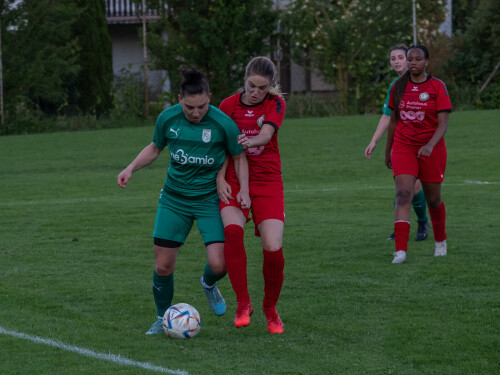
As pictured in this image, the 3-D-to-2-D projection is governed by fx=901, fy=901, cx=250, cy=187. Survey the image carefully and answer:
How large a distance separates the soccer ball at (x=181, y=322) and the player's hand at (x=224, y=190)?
0.74 metres

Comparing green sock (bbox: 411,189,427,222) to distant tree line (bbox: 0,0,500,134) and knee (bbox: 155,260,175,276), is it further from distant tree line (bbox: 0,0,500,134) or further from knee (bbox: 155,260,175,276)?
distant tree line (bbox: 0,0,500,134)

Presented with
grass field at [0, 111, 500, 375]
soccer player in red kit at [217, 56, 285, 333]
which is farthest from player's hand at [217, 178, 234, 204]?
grass field at [0, 111, 500, 375]

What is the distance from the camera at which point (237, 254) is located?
5766 millimetres

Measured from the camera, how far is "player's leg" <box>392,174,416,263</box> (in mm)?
8133

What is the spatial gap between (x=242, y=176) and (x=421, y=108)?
2.81 metres

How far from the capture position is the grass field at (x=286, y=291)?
515 centimetres

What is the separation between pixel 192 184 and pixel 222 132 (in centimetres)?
40

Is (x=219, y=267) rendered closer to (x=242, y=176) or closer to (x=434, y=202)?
(x=242, y=176)

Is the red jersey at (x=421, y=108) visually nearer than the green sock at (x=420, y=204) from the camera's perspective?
Answer: Yes

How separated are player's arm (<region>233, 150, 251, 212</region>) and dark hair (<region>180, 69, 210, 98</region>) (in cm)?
50

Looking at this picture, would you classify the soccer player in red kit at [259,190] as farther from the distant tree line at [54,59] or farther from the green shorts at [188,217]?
the distant tree line at [54,59]

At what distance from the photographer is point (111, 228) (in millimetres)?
10672


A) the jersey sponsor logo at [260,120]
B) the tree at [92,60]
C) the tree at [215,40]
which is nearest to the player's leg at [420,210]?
the jersey sponsor logo at [260,120]

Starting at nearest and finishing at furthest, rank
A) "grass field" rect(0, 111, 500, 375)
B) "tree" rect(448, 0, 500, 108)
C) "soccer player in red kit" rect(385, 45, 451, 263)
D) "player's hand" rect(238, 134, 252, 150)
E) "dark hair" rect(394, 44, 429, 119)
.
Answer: "grass field" rect(0, 111, 500, 375), "player's hand" rect(238, 134, 252, 150), "soccer player in red kit" rect(385, 45, 451, 263), "dark hair" rect(394, 44, 429, 119), "tree" rect(448, 0, 500, 108)
